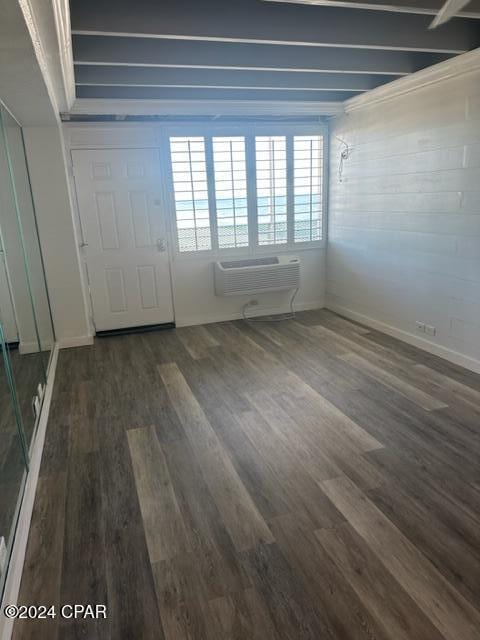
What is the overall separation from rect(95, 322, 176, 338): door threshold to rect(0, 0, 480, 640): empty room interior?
5 cm

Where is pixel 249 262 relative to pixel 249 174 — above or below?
below

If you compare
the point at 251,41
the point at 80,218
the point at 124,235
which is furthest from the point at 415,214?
the point at 80,218

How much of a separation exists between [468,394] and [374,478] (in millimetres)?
1310

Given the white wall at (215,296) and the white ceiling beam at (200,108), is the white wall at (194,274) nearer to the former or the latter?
the white wall at (215,296)

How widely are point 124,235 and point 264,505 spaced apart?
3.46 meters

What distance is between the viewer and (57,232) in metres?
4.18

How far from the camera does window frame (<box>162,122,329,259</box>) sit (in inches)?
182

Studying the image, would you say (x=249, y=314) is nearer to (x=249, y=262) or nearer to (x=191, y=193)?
(x=249, y=262)

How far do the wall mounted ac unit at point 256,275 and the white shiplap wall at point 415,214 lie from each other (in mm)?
671

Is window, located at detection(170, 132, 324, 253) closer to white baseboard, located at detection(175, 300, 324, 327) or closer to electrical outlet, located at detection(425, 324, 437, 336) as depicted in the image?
white baseboard, located at detection(175, 300, 324, 327)

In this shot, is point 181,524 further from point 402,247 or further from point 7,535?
point 402,247

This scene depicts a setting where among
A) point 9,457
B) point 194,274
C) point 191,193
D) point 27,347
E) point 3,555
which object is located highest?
point 191,193

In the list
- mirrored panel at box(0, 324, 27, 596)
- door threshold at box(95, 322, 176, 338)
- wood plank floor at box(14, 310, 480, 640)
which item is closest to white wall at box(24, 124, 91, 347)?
door threshold at box(95, 322, 176, 338)

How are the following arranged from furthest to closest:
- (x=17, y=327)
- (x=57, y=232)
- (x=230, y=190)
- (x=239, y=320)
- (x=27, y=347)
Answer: (x=239, y=320)
(x=230, y=190)
(x=57, y=232)
(x=27, y=347)
(x=17, y=327)
